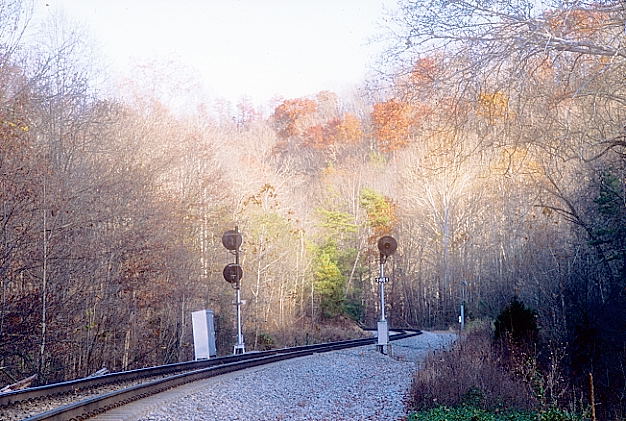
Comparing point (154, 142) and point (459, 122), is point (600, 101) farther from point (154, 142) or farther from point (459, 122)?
point (154, 142)

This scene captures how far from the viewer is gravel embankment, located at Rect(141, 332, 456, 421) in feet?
38.1

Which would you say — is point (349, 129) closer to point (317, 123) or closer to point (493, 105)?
point (317, 123)

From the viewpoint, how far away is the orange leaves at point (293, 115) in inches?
2464

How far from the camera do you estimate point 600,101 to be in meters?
12.5

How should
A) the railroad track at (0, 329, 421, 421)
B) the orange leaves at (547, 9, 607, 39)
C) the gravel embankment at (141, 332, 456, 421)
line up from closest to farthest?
the railroad track at (0, 329, 421, 421) < the orange leaves at (547, 9, 607, 39) < the gravel embankment at (141, 332, 456, 421)

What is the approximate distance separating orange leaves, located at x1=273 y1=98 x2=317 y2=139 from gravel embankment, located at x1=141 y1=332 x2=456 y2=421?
42408 mm

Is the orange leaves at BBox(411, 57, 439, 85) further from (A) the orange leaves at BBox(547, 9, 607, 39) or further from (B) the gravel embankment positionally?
(B) the gravel embankment

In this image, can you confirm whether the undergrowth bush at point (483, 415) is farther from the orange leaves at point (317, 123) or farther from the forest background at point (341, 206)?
the orange leaves at point (317, 123)

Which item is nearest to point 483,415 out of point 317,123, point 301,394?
point 301,394

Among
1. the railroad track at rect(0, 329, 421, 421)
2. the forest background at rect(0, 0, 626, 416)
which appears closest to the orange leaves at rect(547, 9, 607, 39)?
the forest background at rect(0, 0, 626, 416)

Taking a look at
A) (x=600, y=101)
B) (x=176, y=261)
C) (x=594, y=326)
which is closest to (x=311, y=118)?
(x=176, y=261)

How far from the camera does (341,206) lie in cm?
5909

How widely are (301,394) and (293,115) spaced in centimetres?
5183

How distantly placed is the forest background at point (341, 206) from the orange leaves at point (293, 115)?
3114 millimetres
